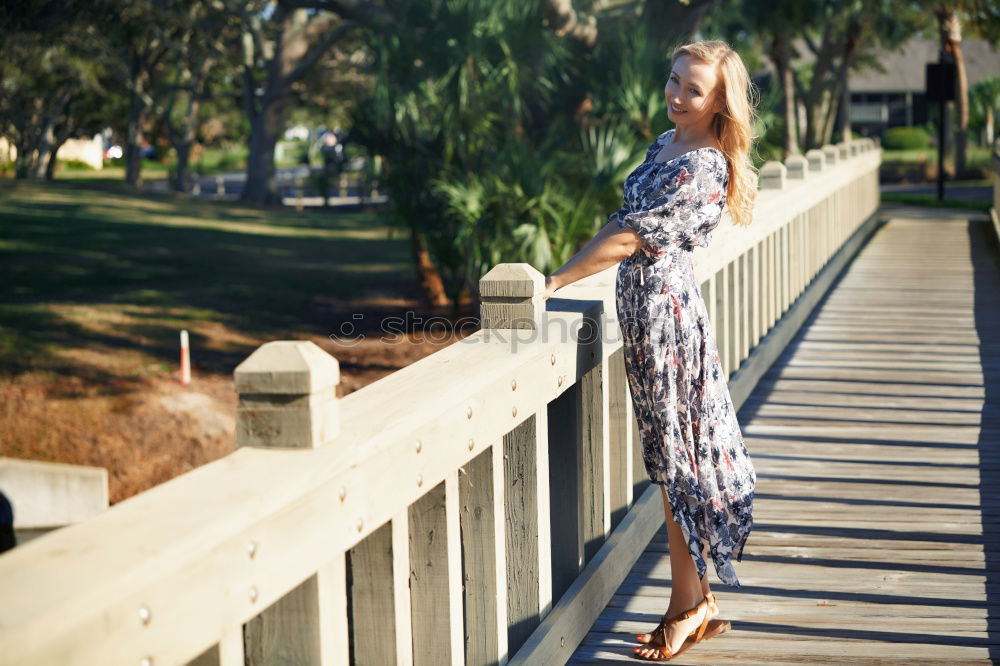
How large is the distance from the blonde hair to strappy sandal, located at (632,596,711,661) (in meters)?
1.13

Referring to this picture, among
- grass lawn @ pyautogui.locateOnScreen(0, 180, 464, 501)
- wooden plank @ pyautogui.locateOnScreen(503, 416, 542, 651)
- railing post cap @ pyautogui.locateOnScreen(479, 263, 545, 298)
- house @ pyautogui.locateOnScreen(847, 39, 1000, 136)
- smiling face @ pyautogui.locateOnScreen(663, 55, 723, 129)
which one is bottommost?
grass lawn @ pyautogui.locateOnScreen(0, 180, 464, 501)

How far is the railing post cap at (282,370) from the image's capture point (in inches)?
82.3

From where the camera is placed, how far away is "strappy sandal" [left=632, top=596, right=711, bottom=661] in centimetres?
370

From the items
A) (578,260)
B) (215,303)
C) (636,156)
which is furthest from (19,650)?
(215,303)

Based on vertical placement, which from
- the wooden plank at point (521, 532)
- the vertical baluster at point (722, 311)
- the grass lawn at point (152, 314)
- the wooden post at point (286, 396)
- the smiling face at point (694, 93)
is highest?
the smiling face at point (694, 93)

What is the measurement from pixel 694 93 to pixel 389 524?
5.56 feet

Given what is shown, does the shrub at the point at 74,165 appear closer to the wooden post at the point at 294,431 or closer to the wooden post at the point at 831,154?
the wooden post at the point at 831,154

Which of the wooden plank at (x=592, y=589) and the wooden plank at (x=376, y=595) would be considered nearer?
the wooden plank at (x=376, y=595)

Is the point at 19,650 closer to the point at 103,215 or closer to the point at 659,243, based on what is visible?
the point at 659,243

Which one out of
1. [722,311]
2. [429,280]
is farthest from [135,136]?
[722,311]

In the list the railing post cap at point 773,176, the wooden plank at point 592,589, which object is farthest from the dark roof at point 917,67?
the wooden plank at point 592,589

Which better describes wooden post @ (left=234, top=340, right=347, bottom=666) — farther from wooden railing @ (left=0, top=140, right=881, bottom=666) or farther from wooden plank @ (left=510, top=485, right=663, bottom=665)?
wooden plank @ (left=510, top=485, right=663, bottom=665)

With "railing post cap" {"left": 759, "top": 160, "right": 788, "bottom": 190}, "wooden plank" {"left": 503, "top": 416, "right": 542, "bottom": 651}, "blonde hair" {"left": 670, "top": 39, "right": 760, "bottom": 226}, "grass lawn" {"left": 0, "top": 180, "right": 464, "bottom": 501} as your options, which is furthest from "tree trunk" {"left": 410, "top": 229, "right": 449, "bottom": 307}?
"wooden plank" {"left": 503, "top": 416, "right": 542, "bottom": 651}

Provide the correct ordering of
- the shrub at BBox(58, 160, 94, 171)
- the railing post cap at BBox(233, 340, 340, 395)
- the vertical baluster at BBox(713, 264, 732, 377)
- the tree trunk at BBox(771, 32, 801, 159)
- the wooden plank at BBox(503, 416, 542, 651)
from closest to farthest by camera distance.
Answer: the railing post cap at BBox(233, 340, 340, 395) → the wooden plank at BBox(503, 416, 542, 651) → the vertical baluster at BBox(713, 264, 732, 377) → the tree trunk at BBox(771, 32, 801, 159) → the shrub at BBox(58, 160, 94, 171)
